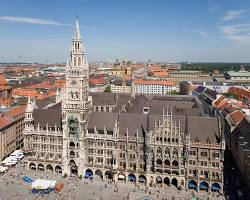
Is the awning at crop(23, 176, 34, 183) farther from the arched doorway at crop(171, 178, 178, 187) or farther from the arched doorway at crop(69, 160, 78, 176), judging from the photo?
the arched doorway at crop(171, 178, 178, 187)

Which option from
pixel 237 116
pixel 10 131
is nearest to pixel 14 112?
pixel 10 131

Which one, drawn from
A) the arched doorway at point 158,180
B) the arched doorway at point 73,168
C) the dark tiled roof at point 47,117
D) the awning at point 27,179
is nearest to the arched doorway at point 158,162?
the arched doorway at point 158,180

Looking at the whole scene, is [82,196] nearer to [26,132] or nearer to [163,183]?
[163,183]

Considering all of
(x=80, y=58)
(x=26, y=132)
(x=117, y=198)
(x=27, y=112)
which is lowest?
(x=117, y=198)

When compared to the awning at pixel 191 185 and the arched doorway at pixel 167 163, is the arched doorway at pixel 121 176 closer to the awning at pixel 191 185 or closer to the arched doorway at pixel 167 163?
the arched doorway at pixel 167 163

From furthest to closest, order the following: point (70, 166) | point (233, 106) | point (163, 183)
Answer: point (233, 106), point (70, 166), point (163, 183)

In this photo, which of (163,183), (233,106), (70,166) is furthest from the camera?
(233,106)

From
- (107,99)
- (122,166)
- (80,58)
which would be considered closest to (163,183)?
(122,166)

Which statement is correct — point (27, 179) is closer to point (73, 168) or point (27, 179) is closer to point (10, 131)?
point (73, 168)
